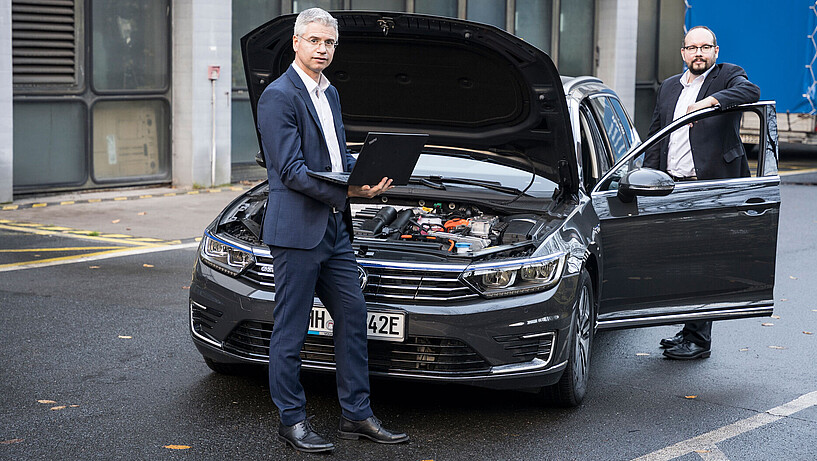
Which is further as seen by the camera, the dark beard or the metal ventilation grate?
the metal ventilation grate

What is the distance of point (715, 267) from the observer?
6.39 metres

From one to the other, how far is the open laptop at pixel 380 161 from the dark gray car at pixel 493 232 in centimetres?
64

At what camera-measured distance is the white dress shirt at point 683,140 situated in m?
7.02

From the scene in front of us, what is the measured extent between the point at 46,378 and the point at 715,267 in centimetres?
375

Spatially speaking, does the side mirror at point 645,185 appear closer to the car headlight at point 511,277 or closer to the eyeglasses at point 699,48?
the car headlight at point 511,277

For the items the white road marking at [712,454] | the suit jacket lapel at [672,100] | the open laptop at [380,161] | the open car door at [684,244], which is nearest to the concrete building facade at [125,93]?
the suit jacket lapel at [672,100]

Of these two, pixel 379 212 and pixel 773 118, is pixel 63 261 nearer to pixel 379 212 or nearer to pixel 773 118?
pixel 379 212

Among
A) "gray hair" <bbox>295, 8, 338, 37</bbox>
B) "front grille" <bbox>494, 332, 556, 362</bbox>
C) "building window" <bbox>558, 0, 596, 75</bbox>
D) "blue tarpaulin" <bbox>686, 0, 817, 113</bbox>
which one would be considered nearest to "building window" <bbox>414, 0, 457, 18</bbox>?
"building window" <bbox>558, 0, 596, 75</bbox>

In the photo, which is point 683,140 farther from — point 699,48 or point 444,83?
point 444,83

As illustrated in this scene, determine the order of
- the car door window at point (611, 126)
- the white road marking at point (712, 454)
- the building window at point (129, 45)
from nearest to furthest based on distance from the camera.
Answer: the white road marking at point (712, 454), the car door window at point (611, 126), the building window at point (129, 45)

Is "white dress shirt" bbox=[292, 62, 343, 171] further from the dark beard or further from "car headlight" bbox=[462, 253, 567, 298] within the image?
the dark beard

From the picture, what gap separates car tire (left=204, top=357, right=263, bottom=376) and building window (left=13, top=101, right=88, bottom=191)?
7.66 meters

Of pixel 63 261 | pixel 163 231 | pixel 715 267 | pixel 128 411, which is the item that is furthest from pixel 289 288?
→ pixel 163 231

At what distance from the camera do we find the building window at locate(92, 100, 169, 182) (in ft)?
45.0
